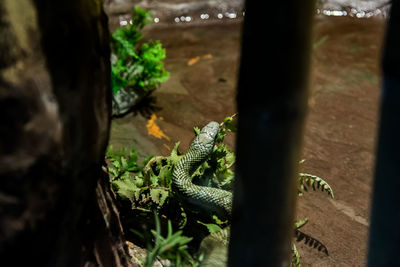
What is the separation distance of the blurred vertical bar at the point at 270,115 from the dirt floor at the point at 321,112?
160 centimetres

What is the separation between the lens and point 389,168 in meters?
1.63

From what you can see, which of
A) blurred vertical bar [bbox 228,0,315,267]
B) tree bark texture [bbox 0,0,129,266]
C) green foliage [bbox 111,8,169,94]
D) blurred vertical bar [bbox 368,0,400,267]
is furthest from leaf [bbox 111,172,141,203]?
green foliage [bbox 111,8,169,94]

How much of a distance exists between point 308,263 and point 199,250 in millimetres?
917

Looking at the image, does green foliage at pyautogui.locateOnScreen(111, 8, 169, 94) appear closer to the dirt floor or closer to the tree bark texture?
the dirt floor

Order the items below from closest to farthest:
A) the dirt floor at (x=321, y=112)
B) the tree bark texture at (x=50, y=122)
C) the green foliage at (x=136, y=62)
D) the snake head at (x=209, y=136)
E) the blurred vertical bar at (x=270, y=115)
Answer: the blurred vertical bar at (x=270, y=115) → the tree bark texture at (x=50, y=122) → the snake head at (x=209, y=136) → the dirt floor at (x=321, y=112) → the green foliage at (x=136, y=62)

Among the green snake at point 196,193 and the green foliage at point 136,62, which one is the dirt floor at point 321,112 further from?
the green snake at point 196,193

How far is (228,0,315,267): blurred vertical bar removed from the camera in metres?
1.46

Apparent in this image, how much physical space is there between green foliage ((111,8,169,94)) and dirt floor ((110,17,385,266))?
35 centimetres

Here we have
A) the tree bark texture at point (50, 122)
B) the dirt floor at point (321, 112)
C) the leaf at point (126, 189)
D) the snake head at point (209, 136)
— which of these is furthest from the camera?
the dirt floor at point (321, 112)

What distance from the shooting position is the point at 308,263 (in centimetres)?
345

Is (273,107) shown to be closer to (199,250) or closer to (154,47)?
(199,250)

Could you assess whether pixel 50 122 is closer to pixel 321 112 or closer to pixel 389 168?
pixel 389 168

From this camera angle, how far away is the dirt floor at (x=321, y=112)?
3.97 m

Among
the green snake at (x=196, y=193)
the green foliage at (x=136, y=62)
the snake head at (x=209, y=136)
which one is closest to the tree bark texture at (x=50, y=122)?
the green snake at (x=196, y=193)
